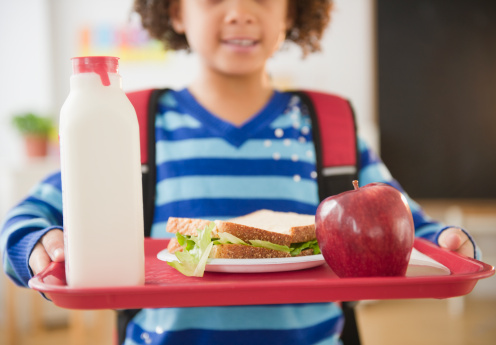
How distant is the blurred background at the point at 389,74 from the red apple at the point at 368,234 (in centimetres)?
306

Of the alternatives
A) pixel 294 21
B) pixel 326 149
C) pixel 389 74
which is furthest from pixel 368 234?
pixel 389 74

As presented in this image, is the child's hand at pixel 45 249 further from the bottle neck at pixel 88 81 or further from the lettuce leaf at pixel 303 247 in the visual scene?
the lettuce leaf at pixel 303 247

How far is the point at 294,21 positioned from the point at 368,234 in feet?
2.83

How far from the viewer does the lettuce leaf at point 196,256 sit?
70cm

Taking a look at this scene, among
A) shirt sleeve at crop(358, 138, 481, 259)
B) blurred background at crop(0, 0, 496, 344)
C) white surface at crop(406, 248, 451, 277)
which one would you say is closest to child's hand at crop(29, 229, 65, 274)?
white surface at crop(406, 248, 451, 277)

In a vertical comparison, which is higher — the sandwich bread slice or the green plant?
the sandwich bread slice

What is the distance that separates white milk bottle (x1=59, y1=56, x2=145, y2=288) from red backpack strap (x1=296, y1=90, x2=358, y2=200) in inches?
22.3

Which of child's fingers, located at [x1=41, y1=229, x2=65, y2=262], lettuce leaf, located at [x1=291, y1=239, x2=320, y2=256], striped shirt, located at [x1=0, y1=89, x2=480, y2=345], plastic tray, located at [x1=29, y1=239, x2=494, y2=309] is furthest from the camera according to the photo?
striped shirt, located at [x1=0, y1=89, x2=480, y2=345]

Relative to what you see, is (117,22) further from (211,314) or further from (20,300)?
(211,314)

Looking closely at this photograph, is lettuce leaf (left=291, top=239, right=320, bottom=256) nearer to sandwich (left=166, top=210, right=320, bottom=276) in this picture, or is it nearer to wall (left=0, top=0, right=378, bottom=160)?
sandwich (left=166, top=210, right=320, bottom=276)

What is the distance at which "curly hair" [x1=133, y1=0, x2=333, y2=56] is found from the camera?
1371mm

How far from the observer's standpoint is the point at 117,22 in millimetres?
3889

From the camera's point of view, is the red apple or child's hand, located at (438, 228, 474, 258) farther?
child's hand, located at (438, 228, 474, 258)

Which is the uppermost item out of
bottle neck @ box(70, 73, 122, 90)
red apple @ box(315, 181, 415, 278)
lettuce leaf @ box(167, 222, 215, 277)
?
bottle neck @ box(70, 73, 122, 90)
